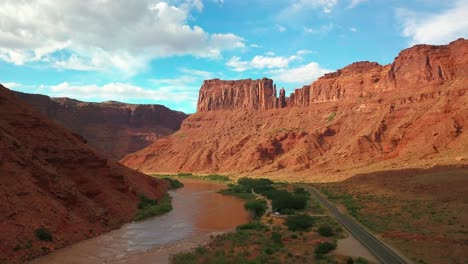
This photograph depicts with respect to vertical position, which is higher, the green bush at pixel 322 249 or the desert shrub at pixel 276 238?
the green bush at pixel 322 249

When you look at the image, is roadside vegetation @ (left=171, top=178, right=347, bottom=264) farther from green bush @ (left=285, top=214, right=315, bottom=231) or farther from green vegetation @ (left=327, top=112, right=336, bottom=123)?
green vegetation @ (left=327, top=112, right=336, bottom=123)

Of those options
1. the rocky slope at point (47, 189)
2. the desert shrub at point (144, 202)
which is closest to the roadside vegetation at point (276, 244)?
the rocky slope at point (47, 189)

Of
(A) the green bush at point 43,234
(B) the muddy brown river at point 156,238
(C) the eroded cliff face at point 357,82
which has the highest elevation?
(C) the eroded cliff face at point 357,82

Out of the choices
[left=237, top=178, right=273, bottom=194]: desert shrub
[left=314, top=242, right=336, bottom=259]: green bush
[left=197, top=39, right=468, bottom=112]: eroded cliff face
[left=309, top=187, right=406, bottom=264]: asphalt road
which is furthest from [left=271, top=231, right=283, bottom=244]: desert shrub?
[left=197, top=39, right=468, bottom=112]: eroded cliff face

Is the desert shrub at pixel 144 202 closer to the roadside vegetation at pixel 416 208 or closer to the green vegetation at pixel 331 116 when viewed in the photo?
the roadside vegetation at pixel 416 208

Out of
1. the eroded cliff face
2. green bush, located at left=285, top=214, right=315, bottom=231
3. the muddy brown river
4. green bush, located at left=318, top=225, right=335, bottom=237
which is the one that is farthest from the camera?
the eroded cliff face

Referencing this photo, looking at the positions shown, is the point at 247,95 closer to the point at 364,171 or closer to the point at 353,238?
the point at 364,171

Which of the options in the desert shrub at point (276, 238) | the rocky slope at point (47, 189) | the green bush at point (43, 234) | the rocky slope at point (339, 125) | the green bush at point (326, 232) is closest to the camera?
the rocky slope at point (47, 189)
